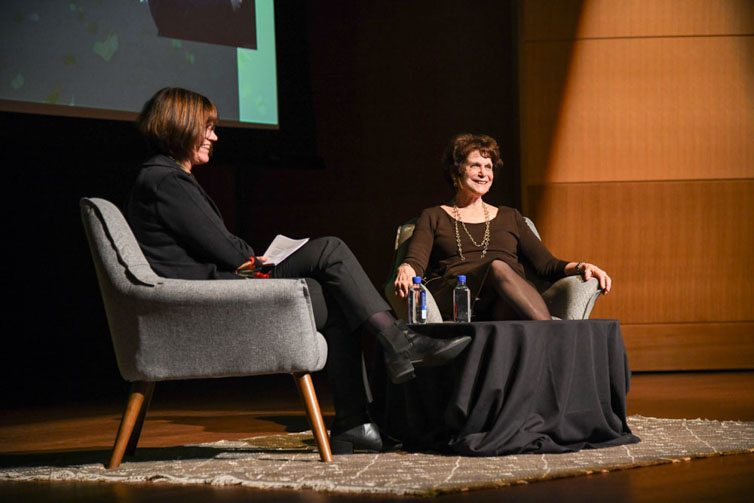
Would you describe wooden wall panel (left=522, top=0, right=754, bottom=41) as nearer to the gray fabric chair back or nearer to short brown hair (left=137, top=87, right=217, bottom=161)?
short brown hair (left=137, top=87, right=217, bottom=161)

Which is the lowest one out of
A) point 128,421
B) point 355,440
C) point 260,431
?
point 260,431

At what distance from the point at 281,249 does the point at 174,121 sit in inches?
20.3

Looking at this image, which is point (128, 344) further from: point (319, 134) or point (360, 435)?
point (319, 134)

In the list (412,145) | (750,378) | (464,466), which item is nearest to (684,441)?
(464,466)

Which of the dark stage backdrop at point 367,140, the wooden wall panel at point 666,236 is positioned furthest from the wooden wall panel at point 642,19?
the wooden wall panel at point 666,236

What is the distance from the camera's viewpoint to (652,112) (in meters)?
5.54

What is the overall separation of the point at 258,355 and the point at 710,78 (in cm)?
400

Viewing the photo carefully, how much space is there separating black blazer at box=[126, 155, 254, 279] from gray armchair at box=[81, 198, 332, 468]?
0.12m

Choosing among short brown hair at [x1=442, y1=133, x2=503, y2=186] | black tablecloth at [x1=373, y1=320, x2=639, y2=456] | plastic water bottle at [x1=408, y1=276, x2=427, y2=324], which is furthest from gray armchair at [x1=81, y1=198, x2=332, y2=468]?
short brown hair at [x1=442, y1=133, x2=503, y2=186]

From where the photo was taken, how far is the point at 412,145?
6.56m

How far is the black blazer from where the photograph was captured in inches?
107

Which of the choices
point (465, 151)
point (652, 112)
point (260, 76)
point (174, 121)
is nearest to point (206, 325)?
point (174, 121)

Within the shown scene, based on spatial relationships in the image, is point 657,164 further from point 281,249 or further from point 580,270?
point 281,249

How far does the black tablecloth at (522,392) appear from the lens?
112 inches
